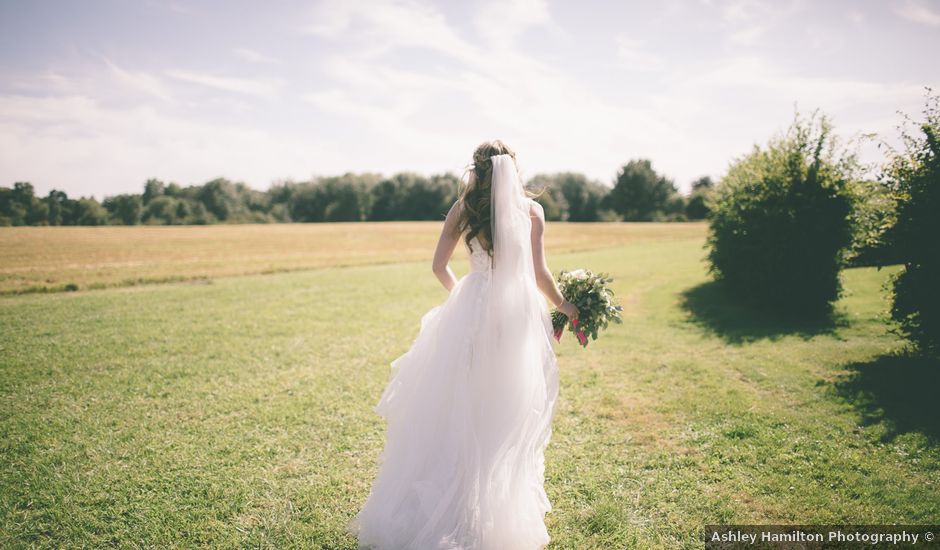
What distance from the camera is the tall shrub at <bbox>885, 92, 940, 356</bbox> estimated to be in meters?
7.98

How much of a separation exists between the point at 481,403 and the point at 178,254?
111 ft

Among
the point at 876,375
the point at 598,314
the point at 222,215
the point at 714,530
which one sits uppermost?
the point at 222,215

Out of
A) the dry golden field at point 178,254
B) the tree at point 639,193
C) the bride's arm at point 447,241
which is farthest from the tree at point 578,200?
the bride's arm at point 447,241

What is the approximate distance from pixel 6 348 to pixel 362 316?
27.4ft

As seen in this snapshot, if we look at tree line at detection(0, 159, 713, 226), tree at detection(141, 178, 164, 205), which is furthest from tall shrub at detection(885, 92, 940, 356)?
tree at detection(141, 178, 164, 205)

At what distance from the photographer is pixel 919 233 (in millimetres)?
8172

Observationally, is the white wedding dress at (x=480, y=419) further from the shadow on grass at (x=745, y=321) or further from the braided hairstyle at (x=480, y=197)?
the shadow on grass at (x=745, y=321)

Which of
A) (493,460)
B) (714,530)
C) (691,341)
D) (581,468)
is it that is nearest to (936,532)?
(714,530)

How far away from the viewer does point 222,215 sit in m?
84.8

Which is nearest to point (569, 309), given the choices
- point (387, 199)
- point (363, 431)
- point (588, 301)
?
point (588, 301)

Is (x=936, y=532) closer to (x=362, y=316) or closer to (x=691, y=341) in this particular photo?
(x=691, y=341)

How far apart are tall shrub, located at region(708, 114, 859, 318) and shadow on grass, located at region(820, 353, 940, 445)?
3.79 metres

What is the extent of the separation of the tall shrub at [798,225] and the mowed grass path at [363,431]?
1.40 meters

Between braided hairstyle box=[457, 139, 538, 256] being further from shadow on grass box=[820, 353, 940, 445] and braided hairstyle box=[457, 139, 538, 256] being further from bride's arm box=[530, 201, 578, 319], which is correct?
shadow on grass box=[820, 353, 940, 445]
